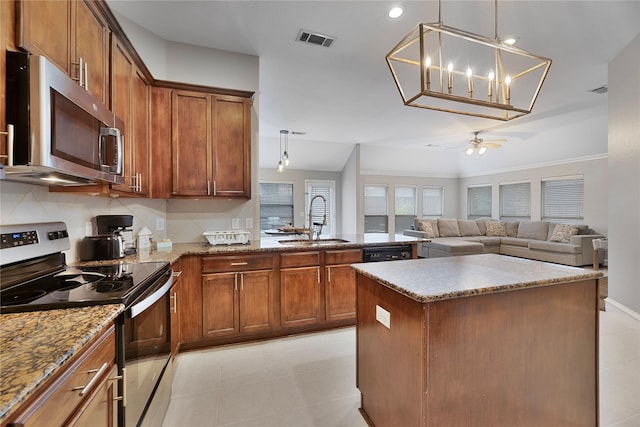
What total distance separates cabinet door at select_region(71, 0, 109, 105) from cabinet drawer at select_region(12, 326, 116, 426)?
141cm

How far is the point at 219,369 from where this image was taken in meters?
2.37

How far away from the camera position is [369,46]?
10.2 feet

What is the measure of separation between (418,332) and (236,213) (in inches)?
97.2

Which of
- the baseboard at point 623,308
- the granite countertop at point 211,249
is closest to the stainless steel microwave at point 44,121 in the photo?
the granite countertop at point 211,249

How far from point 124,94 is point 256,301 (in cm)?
201

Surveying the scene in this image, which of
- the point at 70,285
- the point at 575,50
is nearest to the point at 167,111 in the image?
the point at 70,285

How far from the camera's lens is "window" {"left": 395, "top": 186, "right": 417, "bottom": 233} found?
8891 mm

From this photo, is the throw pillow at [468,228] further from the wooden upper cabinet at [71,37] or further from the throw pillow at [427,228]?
the wooden upper cabinet at [71,37]

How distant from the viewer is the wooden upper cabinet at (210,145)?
2.81 metres

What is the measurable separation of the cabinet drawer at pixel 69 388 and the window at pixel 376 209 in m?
7.73

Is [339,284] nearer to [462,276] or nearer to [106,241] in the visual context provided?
[462,276]

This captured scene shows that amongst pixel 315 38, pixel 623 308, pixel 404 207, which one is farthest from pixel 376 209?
pixel 315 38

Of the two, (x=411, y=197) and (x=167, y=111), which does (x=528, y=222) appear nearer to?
(x=411, y=197)

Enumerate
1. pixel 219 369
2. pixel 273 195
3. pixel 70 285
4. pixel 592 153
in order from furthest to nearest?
pixel 273 195 < pixel 592 153 < pixel 219 369 < pixel 70 285
